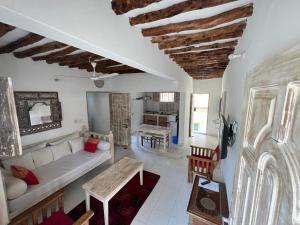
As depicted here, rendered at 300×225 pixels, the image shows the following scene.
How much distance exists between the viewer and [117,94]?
4871mm

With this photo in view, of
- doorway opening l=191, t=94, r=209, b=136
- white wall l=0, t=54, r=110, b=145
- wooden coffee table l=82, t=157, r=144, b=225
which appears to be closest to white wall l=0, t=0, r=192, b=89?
wooden coffee table l=82, t=157, r=144, b=225

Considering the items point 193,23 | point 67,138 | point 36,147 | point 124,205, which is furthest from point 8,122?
point 67,138

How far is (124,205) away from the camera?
2.40 meters

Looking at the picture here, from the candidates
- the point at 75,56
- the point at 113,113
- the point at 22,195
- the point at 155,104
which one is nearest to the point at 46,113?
the point at 75,56

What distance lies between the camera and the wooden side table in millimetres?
1538

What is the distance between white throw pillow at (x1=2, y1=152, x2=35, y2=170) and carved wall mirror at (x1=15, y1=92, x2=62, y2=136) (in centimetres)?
54

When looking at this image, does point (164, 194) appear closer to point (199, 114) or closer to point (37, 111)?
point (37, 111)

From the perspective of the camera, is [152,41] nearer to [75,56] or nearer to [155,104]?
[75,56]

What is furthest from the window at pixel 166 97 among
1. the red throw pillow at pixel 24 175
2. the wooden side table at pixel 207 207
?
the red throw pillow at pixel 24 175

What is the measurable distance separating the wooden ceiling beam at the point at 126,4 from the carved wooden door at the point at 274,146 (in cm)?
111

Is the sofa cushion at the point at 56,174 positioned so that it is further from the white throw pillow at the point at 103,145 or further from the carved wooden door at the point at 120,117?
the carved wooden door at the point at 120,117

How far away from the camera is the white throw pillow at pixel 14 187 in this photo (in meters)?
1.89

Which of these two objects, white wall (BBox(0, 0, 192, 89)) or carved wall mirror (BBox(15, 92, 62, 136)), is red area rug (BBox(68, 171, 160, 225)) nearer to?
carved wall mirror (BBox(15, 92, 62, 136))

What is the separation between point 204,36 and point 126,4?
1.12m
